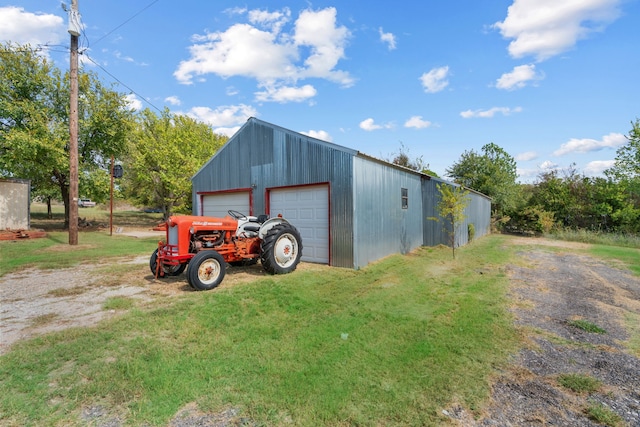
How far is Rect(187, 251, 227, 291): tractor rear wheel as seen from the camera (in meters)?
5.43

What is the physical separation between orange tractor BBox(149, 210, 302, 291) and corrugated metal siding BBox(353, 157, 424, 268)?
1.87 metres

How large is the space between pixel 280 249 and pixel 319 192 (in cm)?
228

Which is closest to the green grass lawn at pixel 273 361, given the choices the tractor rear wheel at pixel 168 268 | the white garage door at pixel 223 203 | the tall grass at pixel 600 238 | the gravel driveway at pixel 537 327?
the gravel driveway at pixel 537 327

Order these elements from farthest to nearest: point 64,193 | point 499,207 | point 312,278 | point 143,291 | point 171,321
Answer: point 499,207 → point 64,193 → point 312,278 → point 143,291 → point 171,321

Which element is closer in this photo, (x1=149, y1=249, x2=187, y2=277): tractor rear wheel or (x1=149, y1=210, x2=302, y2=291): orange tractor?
(x1=149, y1=210, x2=302, y2=291): orange tractor

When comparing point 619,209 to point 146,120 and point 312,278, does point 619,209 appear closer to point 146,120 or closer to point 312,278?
point 312,278

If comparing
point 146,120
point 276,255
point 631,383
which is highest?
point 146,120

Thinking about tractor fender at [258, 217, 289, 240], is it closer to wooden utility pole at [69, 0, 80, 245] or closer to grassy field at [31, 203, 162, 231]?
wooden utility pole at [69, 0, 80, 245]

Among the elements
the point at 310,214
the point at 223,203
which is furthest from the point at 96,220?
the point at 310,214

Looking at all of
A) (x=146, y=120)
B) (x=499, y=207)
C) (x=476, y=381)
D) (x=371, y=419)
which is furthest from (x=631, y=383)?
(x=146, y=120)

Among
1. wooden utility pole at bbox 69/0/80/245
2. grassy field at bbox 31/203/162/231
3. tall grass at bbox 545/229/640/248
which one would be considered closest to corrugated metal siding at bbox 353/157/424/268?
wooden utility pole at bbox 69/0/80/245

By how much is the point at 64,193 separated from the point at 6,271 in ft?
44.9

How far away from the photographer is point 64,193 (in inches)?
715

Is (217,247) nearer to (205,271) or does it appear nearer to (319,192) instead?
(205,271)
